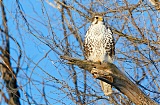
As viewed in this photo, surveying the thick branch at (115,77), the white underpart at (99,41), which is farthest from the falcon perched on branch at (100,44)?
the thick branch at (115,77)

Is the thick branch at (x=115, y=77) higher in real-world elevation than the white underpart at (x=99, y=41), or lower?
lower

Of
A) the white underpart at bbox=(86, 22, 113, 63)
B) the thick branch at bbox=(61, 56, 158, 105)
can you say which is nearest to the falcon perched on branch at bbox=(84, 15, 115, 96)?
the white underpart at bbox=(86, 22, 113, 63)

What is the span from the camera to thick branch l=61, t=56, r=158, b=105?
380 cm

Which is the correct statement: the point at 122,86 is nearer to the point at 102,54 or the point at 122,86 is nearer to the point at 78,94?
the point at 102,54

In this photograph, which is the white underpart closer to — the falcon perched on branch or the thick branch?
the falcon perched on branch

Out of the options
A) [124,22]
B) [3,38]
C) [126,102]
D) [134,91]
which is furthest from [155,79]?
[3,38]

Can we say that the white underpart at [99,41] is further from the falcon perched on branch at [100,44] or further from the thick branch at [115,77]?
the thick branch at [115,77]

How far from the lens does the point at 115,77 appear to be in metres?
3.81

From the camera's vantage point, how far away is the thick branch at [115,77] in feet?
12.5

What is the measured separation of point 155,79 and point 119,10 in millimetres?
863

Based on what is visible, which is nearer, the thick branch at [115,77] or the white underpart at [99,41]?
the thick branch at [115,77]

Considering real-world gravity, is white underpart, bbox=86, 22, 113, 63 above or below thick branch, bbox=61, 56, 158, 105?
above

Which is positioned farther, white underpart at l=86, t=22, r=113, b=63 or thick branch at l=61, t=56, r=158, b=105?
white underpart at l=86, t=22, r=113, b=63

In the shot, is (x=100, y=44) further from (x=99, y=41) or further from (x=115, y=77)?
(x=115, y=77)
